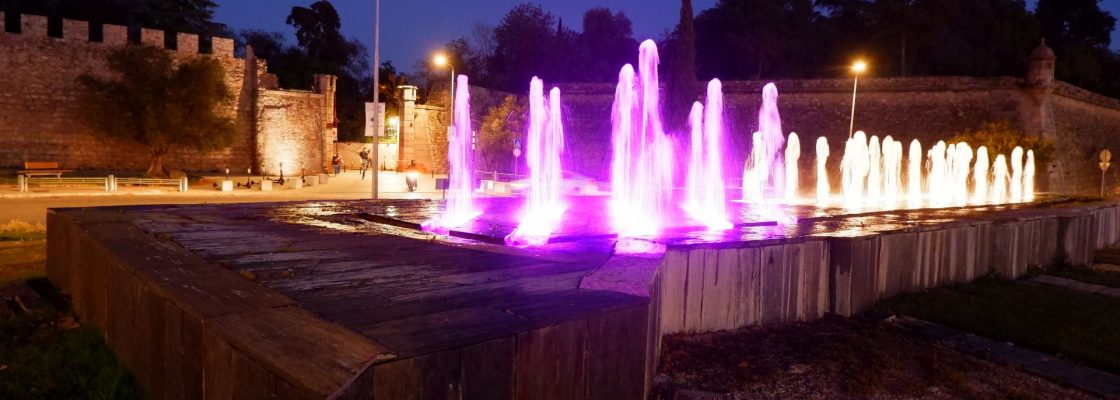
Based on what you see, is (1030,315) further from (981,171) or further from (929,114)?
(929,114)

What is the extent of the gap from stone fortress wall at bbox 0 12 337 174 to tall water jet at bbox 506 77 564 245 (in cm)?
1324

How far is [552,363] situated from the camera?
128 inches

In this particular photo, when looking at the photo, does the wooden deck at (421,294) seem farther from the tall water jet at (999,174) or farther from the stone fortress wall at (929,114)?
the stone fortress wall at (929,114)

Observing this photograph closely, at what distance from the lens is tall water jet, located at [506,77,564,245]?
8571 mm

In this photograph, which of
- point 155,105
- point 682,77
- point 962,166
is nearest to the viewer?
point 155,105

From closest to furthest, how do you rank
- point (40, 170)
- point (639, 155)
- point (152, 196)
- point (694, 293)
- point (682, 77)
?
point (694, 293), point (639, 155), point (152, 196), point (40, 170), point (682, 77)

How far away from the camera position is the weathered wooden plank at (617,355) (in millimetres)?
3471

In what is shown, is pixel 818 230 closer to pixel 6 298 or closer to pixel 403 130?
pixel 6 298

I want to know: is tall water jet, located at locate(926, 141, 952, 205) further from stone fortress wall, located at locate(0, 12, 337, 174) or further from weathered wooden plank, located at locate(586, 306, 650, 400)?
weathered wooden plank, located at locate(586, 306, 650, 400)

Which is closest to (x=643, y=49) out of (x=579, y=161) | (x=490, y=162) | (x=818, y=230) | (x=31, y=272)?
(x=818, y=230)

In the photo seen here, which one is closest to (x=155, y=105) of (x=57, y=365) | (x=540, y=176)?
(x=540, y=176)

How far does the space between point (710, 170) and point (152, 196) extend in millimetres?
18855

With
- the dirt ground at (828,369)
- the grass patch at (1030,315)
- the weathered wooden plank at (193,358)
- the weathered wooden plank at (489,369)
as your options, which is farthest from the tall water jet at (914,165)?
the weathered wooden plank at (193,358)

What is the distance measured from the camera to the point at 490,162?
3694 cm
